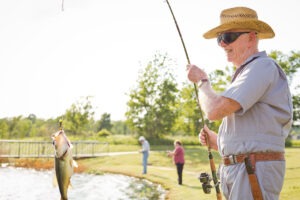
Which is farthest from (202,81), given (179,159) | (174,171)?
(174,171)

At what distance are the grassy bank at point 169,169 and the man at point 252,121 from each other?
10159mm

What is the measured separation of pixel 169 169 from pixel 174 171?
1761 mm

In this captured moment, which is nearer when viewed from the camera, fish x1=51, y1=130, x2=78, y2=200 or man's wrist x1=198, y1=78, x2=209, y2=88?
man's wrist x1=198, y1=78, x2=209, y2=88

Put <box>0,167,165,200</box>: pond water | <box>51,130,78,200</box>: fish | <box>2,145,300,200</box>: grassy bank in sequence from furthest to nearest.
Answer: <box>0,167,165,200</box>: pond water < <box>2,145,300,200</box>: grassy bank < <box>51,130,78,200</box>: fish

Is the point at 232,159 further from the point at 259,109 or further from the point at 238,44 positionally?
the point at 238,44

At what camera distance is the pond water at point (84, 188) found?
1647 centimetres

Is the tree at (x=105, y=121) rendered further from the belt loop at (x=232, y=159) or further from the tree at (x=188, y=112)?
the belt loop at (x=232, y=159)

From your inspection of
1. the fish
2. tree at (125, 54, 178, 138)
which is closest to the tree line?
tree at (125, 54, 178, 138)

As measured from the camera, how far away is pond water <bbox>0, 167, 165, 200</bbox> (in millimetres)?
16469

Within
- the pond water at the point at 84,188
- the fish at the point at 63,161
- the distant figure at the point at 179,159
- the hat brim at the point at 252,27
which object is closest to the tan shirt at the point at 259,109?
the hat brim at the point at 252,27

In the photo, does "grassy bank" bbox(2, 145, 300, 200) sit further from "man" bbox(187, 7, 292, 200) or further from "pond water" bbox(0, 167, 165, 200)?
"man" bbox(187, 7, 292, 200)

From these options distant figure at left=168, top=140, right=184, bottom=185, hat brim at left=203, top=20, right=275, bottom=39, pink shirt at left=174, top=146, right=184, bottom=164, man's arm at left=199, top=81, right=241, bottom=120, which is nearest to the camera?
man's arm at left=199, top=81, right=241, bottom=120

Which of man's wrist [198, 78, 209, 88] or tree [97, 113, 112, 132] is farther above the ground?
tree [97, 113, 112, 132]

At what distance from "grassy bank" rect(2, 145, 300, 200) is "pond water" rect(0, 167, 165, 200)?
902mm
